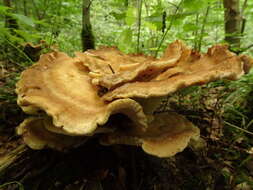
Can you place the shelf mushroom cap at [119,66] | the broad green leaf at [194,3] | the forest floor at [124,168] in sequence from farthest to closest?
the broad green leaf at [194,3] → the forest floor at [124,168] → the shelf mushroom cap at [119,66]

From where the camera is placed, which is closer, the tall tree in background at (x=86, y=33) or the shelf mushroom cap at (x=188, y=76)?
the shelf mushroom cap at (x=188, y=76)

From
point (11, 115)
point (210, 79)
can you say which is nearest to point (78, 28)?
point (11, 115)

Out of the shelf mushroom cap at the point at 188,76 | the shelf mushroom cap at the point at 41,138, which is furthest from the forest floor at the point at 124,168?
the shelf mushroom cap at the point at 188,76

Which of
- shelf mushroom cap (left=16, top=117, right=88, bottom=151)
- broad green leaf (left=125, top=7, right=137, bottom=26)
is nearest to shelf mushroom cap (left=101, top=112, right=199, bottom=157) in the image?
shelf mushroom cap (left=16, top=117, right=88, bottom=151)

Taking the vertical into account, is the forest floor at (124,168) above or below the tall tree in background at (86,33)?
below

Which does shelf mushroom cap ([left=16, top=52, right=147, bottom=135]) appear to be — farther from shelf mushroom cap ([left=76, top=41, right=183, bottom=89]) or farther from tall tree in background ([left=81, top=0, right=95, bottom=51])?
tall tree in background ([left=81, top=0, right=95, bottom=51])

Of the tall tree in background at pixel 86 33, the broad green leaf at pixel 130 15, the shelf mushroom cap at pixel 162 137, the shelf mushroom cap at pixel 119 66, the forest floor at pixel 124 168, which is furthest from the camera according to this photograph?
the tall tree in background at pixel 86 33

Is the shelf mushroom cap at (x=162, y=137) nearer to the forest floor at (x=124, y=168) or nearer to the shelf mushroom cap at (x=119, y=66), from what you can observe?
the forest floor at (x=124, y=168)

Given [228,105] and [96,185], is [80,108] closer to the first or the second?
[96,185]

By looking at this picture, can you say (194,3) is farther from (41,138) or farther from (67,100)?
(41,138)
